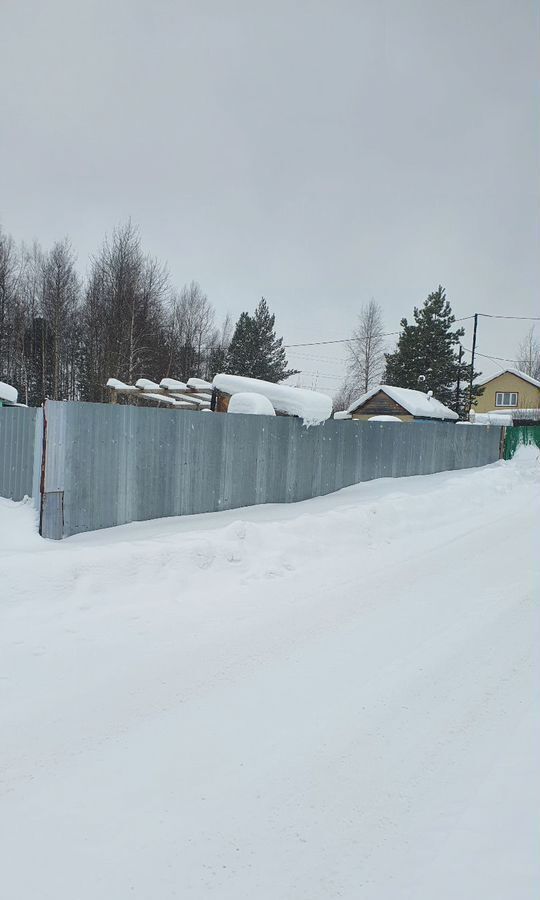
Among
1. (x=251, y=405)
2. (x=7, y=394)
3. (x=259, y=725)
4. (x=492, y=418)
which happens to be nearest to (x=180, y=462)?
(x=251, y=405)

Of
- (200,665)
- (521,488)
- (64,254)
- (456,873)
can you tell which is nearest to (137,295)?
(64,254)

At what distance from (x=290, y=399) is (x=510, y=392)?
1785 inches

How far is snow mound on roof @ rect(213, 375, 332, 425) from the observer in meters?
9.83

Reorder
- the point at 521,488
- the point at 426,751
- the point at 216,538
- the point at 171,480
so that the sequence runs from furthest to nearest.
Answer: the point at 521,488 → the point at 171,480 → the point at 216,538 → the point at 426,751

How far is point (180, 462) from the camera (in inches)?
307

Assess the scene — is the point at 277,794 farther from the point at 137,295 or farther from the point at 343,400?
the point at 343,400

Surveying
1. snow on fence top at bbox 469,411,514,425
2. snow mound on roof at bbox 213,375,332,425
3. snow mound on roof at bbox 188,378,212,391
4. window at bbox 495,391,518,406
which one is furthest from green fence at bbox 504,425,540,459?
window at bbox 495,391,518,406

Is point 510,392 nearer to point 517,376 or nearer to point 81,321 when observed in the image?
point 517,376

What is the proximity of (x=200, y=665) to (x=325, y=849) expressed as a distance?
1702 millimetres

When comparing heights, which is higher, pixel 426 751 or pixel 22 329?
pixel 22 329

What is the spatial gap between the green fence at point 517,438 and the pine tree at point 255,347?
20.6 meters

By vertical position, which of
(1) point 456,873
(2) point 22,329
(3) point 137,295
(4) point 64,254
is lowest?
(1) point 456,873

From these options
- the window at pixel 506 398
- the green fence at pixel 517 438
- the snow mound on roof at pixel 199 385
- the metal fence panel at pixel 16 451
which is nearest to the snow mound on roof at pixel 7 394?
the snow mound on roof at pixel 199 385

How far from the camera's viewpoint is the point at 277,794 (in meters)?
2.52
